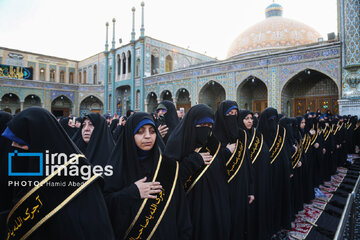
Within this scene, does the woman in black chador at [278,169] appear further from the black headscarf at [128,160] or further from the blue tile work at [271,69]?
the blue tile work at [271,69]

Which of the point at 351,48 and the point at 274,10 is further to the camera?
the point at 274,10

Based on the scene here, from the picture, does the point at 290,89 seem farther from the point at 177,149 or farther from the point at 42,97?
the point at 42,97

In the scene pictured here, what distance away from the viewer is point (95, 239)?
35.2 inches

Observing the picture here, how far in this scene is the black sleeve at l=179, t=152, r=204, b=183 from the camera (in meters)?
1.52

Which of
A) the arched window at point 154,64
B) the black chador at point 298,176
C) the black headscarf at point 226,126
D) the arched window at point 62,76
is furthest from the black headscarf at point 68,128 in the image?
the arched window at point 62,76

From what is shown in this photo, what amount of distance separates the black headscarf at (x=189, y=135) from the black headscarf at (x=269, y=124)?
1439mm

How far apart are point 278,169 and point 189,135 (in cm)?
162

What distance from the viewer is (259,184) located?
7.68 ft

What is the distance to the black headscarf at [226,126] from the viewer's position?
2.05m

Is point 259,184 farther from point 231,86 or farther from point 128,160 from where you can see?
point 231,86

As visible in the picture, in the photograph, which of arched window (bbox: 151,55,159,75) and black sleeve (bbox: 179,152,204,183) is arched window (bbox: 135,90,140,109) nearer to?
arched window (bbox: 151,55,159,75)

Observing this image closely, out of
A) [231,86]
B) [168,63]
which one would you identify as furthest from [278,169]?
[168,63]

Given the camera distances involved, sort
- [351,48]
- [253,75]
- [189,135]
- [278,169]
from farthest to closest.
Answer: [253,75]
[351,48]
[278,169]
[189,135]

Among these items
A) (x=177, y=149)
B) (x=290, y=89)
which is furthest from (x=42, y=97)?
(x=177, y=149)
